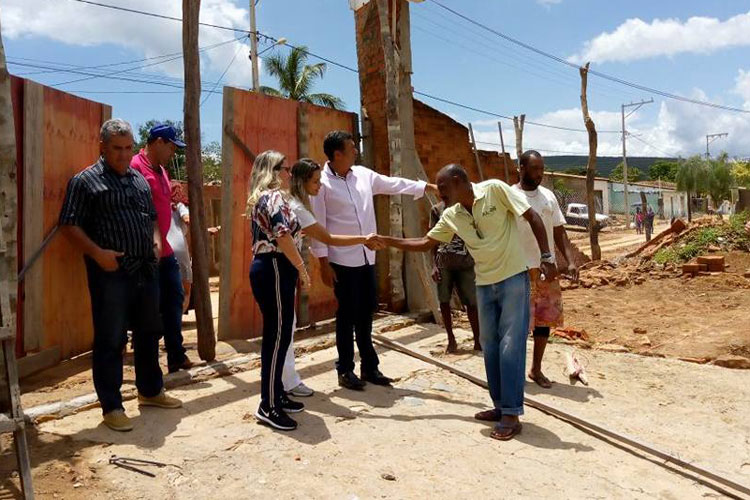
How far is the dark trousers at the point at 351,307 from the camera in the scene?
4230 millimetres

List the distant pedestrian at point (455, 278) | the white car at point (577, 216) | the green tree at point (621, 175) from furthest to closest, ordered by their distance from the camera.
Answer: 1. the green tree at point (621, 175)
2. the white car at point (577, 216)
3. the distant pedestrian at point (455, 278)

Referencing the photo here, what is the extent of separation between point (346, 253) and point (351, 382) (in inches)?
36.3

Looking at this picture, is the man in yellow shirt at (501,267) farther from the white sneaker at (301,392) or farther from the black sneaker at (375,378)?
the white sneaker at (301,392)

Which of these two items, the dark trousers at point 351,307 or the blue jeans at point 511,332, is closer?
the blue jeans at point 511,332

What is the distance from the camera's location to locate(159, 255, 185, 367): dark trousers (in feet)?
14.8

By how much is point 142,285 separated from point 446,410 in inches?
81.8

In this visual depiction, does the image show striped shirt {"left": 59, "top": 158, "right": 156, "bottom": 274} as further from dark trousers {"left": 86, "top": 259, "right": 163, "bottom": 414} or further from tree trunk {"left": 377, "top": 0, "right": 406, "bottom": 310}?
tree trunk {"left": 377, "top": 0, "right": 406, "bottom": 310}

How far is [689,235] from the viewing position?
13.0 metres

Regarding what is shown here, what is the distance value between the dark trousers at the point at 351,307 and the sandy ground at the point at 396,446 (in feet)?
0.99

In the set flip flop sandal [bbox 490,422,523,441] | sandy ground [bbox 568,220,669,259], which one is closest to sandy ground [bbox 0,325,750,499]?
flip flop sandal [bbox 490,422,523,441]

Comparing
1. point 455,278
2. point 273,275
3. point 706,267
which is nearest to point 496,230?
point 273,275

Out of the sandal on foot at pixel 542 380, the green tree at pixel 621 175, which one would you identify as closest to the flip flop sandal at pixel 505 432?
the sandal on foot at pixel 542 380

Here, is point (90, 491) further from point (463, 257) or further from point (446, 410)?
point (463, 257)

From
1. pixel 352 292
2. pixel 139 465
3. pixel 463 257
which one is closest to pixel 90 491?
pixel 139 465
